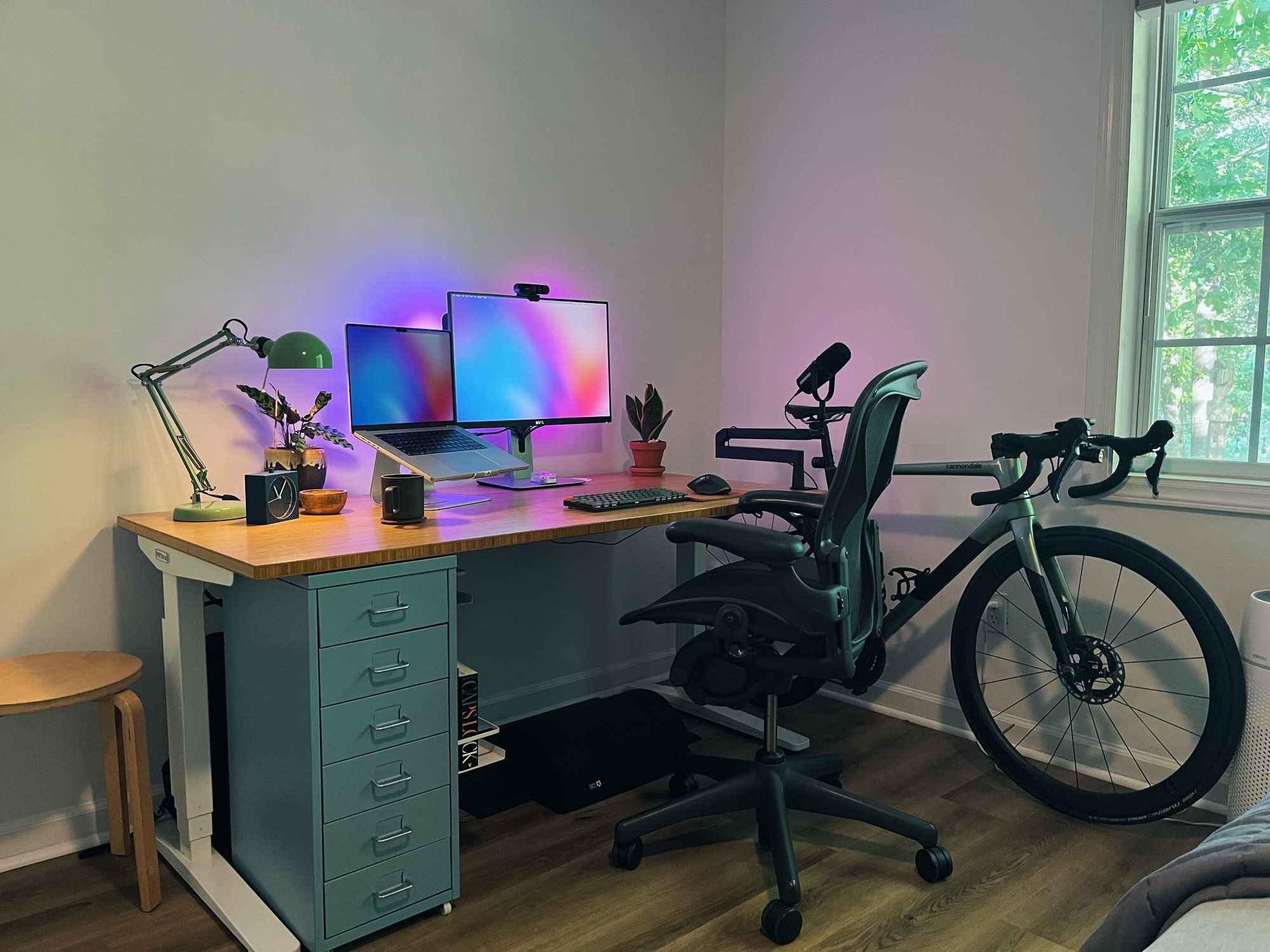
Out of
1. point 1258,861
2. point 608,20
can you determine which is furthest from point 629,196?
point 1258,861

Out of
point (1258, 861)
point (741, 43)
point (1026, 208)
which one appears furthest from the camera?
point (741, 43)

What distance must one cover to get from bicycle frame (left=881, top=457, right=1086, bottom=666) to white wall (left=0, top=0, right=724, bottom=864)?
1109mm

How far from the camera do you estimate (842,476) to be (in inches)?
66.9

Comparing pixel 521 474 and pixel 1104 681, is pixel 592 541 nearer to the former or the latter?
pixel 521 474

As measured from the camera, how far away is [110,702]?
6.24ft

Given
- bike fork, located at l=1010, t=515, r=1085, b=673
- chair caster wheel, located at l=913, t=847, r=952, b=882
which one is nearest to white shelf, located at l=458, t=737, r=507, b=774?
chair caster wheel, located at l=913, t=847, r=952, b=882

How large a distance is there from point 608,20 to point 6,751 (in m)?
2.73

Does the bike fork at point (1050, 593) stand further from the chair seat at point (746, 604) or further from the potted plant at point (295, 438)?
the potted plant at point (295, 438)

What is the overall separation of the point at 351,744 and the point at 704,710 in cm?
151

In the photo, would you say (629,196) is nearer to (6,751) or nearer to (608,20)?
(608,20)

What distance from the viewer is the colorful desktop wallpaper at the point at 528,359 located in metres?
2.51

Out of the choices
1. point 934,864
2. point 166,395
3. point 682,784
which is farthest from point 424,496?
point 934,864

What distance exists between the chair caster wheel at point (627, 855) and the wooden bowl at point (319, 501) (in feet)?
3.36

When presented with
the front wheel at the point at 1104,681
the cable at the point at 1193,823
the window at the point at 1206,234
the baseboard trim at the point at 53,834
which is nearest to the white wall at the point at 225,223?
the baseboard trim at the point at 53,834
